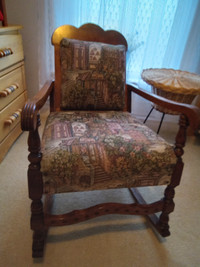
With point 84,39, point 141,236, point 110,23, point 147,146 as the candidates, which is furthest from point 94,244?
point 110,23

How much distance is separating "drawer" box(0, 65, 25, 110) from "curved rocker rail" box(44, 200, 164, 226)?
0.79 m

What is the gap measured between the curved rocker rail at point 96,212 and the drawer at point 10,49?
909mm

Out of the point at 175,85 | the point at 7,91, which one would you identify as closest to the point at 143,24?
the point at 175,85

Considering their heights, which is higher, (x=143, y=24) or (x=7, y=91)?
(x=143, y=24)

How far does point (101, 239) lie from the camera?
0.90 metres

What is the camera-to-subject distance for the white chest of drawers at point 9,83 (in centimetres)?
118

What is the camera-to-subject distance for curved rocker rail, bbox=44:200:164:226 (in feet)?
2.54

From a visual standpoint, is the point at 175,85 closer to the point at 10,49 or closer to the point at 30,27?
the point at 10,49

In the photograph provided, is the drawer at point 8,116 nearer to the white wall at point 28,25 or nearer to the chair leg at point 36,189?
the white wall at point 28,25

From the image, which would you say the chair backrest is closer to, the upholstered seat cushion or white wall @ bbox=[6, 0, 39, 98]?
the upholstered seat cushion

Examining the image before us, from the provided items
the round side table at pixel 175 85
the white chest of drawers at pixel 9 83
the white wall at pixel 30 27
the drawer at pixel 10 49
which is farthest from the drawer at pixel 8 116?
the round side table at pixel 175 85

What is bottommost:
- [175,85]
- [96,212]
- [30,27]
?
[96,212]

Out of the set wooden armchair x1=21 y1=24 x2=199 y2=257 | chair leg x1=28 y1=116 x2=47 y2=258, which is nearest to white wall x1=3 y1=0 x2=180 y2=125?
wooden armchair x1=21 y1=24 x2=199 y2=257

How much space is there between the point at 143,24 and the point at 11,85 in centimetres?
116
